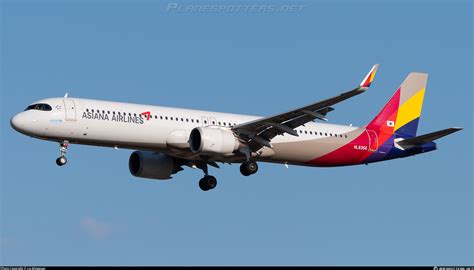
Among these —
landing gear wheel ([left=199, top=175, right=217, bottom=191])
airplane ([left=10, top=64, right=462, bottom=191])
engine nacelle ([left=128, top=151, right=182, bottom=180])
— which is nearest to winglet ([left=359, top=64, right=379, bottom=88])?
airplane ([left=10, top=64, right=462, bottom=191])

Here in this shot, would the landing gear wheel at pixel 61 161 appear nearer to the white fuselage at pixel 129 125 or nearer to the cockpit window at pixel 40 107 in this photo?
the white fuselage at pixel 129 125

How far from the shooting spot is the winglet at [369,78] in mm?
49500

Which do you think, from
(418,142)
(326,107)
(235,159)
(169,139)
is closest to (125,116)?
(169,139)

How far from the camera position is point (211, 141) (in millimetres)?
54875

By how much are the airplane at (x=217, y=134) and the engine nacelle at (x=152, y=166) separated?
0.06m

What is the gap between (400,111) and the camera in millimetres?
64188

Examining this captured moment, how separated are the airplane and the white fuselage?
2.0 inches

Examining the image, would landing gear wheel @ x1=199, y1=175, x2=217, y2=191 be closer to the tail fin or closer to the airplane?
the airplane

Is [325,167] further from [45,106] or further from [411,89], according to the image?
[45,106]

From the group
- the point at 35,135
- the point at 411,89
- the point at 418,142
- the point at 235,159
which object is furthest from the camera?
the point at 411,89

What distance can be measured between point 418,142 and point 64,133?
21.1 metres

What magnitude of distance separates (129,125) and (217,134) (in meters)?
4.70

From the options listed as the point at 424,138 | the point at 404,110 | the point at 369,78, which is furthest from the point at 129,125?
the point at 404,110

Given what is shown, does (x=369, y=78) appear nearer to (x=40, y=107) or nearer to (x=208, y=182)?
(x=208, y=182)
